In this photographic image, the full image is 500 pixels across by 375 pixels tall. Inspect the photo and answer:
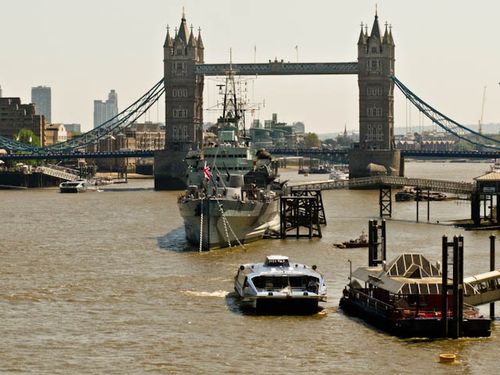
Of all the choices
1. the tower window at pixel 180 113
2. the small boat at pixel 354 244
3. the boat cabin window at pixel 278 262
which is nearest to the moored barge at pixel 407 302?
the boat cabin window at pixel 278 262

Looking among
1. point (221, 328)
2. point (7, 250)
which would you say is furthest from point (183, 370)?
point (7, 250)

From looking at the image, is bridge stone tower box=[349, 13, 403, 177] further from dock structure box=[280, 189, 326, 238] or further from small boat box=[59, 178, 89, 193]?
dock structure box=[280, 189, 326, 238]

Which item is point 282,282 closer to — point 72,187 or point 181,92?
point 72,187

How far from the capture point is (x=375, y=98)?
165500mm

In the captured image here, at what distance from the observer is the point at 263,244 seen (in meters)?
75.7

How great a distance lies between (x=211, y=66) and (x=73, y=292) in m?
114

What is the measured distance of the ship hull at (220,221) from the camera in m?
71.1

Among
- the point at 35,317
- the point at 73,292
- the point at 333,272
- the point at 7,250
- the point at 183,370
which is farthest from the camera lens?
the point at 7,250

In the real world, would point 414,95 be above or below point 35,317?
above

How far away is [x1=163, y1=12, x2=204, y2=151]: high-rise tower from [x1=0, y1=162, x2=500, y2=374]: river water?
8202cm

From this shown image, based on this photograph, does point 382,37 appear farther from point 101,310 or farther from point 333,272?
point 101,310

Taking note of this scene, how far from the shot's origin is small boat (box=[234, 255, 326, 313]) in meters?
48.5

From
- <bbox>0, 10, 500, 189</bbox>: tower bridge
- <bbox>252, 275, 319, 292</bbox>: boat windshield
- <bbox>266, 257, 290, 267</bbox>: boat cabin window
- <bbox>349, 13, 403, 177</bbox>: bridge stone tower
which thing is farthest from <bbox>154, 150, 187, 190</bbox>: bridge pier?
<bbox>252, 275, 319, 292</bbox>: boat windshield

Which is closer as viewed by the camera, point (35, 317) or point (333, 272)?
point (35, 317)
